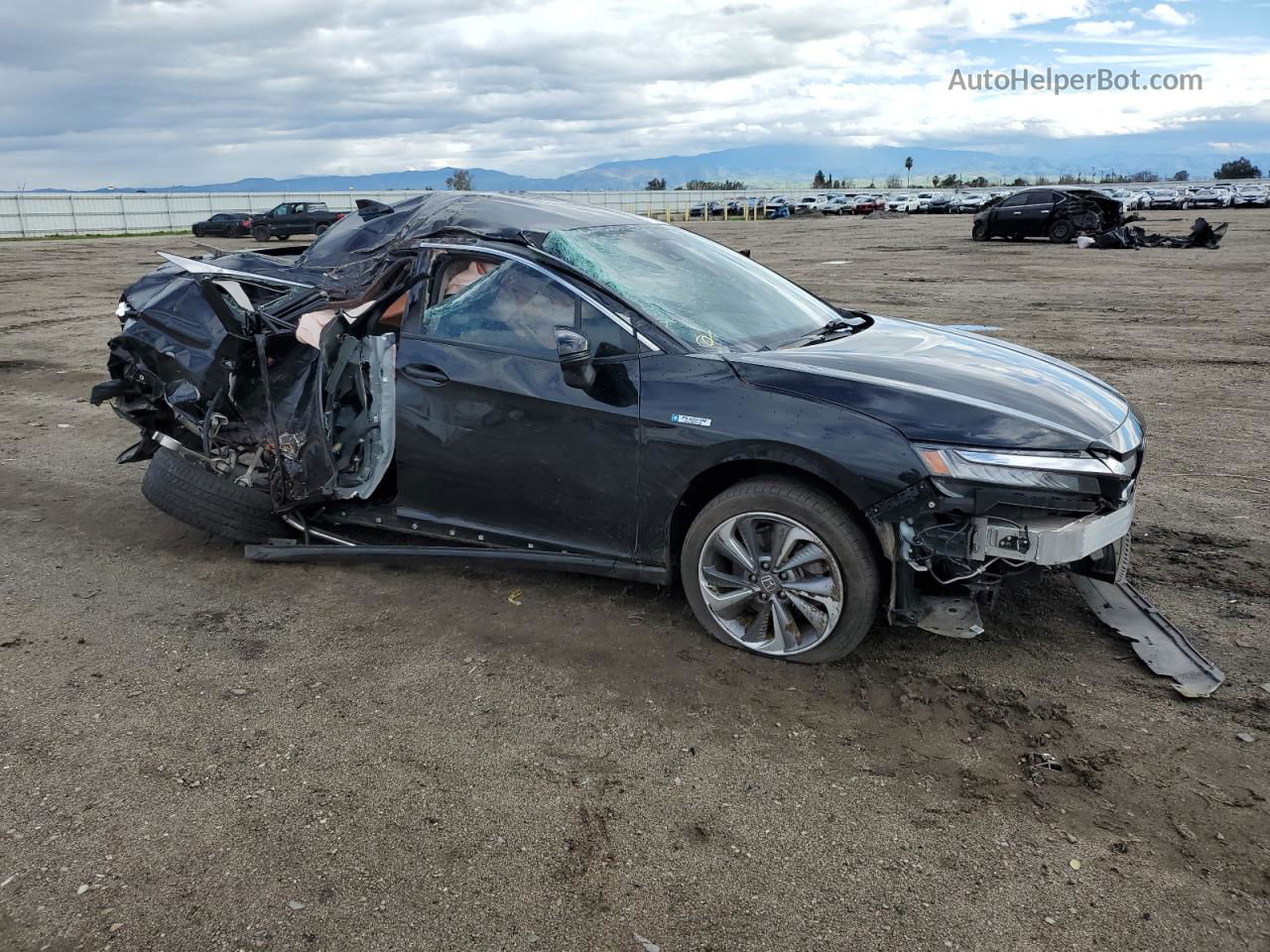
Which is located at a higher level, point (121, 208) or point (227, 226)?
point (121, 208)

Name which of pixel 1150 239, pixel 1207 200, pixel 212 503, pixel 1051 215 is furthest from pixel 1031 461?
pixel 1207 200

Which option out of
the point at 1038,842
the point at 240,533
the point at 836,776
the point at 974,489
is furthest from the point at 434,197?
the point at 1038,842

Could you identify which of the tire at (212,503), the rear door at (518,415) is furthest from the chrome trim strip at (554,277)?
the tire at (212,503)

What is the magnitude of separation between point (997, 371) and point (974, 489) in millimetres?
894

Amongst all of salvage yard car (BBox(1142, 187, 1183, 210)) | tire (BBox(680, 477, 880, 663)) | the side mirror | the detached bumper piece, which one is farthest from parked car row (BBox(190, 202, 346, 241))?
salvage yard car (BBox(1142, 187, 1183, 210))

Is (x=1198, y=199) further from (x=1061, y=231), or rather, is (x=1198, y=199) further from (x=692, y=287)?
(x=692, y=287)

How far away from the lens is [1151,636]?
13.4 feet

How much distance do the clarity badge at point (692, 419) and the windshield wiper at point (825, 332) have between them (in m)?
0.66

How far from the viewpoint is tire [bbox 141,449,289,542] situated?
17.1 feet

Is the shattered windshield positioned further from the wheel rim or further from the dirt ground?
the dirt ground

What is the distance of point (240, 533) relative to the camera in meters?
5.29

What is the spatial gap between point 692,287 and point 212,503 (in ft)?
9.14

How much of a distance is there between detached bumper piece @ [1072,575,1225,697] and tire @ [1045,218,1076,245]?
26.1 metres

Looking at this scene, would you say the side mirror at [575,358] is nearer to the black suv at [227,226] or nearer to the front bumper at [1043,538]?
the front bumper at [1043,538]
